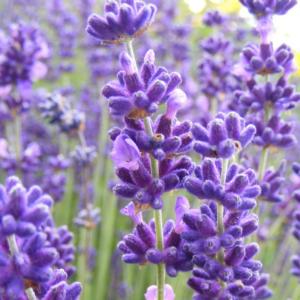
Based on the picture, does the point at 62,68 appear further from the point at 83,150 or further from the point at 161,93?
the point at 161,93

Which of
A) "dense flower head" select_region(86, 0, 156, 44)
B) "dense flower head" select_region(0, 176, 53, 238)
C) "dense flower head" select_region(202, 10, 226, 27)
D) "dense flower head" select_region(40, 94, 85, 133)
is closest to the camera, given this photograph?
"dense flower head" select_region(0, 176, 53, 238)

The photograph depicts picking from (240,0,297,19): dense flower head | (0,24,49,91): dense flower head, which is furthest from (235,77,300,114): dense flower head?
(0,24,49,91): dense flower head

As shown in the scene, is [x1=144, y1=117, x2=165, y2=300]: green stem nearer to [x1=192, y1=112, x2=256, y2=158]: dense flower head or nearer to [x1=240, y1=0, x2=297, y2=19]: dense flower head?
[x1=192, y1=112, x2=256, y2=158]: dense flower head

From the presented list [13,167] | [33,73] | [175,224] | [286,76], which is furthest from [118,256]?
[175,224]

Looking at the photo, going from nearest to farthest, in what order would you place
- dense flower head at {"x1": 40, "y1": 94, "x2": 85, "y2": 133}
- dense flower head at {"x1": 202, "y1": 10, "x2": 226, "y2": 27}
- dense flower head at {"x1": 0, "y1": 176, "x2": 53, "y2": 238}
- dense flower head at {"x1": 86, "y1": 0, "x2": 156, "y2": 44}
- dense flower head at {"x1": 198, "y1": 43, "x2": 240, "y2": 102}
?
1. dense flower head at {"x1": 0, "y1": 176, "x2": 53, "y2": 238}
2. dense flower head at {"x1": 86, "y1": 0, "x2": 156, "y2": 44}
3. dense flower head at {"x1": 40, "y1": 94, "x2": 85, "y2": 133}
4. dense flower head at {"x1": 198, "y1": 43, "x2": 240, "y2": 102}
5. dense flower head at {"x1": 202, "y1": 10, "x2": 226, "y2": 27}

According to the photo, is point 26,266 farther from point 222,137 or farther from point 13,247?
point 222,137

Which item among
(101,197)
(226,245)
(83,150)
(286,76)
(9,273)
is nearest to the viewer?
(9,273)
